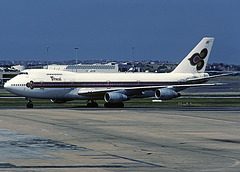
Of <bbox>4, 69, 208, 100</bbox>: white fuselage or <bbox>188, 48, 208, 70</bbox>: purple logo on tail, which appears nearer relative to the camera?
<bbox>4, 69, 208, 100</bbox>: white fuselage

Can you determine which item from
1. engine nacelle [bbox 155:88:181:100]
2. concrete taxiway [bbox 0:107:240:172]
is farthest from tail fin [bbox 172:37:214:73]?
concrete taxiway [bbox 0:107:240:172]

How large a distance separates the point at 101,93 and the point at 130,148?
36.2 metres

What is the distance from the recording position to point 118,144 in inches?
1049

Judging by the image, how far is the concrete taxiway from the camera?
65.5ft

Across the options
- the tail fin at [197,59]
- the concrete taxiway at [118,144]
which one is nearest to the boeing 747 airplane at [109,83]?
the tail fin at [197,59]

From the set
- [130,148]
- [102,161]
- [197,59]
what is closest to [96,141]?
[130,148]

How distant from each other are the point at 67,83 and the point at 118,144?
113ft

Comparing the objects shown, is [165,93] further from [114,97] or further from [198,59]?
[198,59]

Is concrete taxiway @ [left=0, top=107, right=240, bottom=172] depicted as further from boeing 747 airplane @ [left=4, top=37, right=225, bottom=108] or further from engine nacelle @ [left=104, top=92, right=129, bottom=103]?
engine nacelle @ [left=104, top=92, right=129, bottom=103]

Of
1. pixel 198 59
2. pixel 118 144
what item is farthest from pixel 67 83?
pixel 118 144

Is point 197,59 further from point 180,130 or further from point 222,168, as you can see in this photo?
point 222,168

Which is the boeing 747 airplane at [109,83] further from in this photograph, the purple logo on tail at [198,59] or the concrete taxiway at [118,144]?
the concrete taxiway at [118,144]

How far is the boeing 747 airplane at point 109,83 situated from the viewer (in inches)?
2336

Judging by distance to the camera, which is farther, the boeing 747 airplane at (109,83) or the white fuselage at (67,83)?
the boeing 747 airplane at (109,83)
